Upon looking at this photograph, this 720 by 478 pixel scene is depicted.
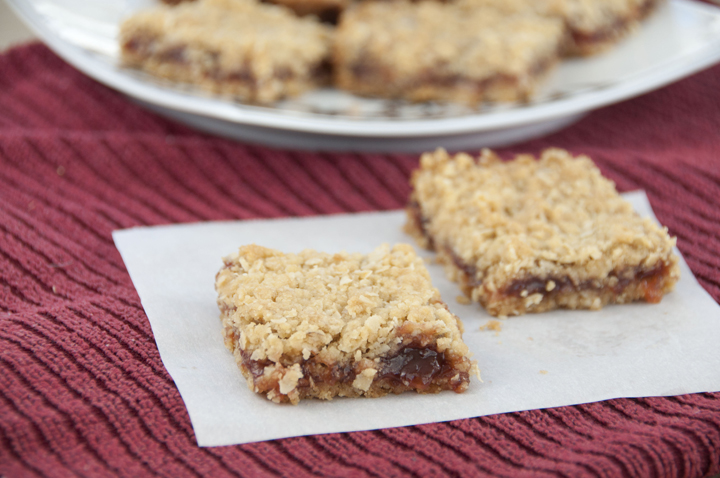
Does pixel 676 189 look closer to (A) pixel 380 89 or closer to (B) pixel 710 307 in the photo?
(B) pixel 710 307

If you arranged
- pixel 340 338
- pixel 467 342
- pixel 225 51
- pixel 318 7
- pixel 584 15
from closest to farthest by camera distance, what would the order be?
pixel 340 338 < pixel 467 342 < pixel 225 51 < pixel 584 15 < pixel 318 7

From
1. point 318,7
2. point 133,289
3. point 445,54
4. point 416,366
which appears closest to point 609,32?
point 445,54

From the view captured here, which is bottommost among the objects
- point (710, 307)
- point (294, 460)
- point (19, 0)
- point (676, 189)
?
point (294, 460)

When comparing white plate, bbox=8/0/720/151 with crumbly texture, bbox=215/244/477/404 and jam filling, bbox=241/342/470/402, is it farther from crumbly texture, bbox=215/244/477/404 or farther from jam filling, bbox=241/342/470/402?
jam filling, bbox=241/342/470/402

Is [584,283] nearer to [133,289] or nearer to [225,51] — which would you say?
[133,289]

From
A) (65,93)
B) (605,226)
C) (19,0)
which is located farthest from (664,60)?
(19,0)

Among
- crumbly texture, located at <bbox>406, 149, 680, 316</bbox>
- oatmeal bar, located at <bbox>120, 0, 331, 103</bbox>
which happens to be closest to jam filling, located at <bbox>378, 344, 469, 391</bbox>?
crumbly texture, located at <bbox>406, 149, 680, 316</bbox>

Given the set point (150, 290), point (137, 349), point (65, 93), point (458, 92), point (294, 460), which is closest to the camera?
point (294, 460)

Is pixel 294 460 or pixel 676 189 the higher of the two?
pixel 676 189

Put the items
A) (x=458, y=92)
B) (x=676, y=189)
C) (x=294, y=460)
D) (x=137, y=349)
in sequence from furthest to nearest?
(x=458, y=92), (x=676, y=189), (x=137, y=349), (x=294, y=460)
